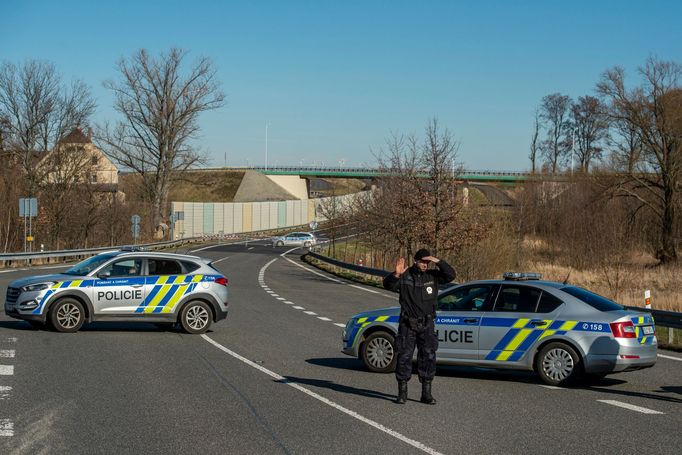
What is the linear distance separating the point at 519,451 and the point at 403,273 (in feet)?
9.63

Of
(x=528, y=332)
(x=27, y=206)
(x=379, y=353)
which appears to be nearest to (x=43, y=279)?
(x=379, y=353)

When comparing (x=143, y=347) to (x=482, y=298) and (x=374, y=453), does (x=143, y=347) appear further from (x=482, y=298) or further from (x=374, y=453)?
(x=374, y=453)

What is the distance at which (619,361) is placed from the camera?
38.8 feet

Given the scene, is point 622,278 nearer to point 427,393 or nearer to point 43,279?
point 43,279

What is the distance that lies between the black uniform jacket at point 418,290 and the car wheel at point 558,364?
249cm

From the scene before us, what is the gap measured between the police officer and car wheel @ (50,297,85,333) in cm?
906

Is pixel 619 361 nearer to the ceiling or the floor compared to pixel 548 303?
nearer to the floor

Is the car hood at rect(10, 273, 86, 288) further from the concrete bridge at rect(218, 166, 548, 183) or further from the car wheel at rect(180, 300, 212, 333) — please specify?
the concrete bridge at rect(218, 166, 548, 183)

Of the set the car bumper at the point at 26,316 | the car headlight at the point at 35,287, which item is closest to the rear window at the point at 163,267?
the car headlight at the point at 35,287

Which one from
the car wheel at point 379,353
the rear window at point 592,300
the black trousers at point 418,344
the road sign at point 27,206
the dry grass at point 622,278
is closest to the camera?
the black trousers at point 418,344

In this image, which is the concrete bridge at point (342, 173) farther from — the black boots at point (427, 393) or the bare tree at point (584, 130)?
the black boots at point (427, 393)

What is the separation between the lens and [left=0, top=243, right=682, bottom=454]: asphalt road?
832cm

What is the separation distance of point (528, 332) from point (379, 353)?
6.81ft

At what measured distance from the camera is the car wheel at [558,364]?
1214 centimetres
